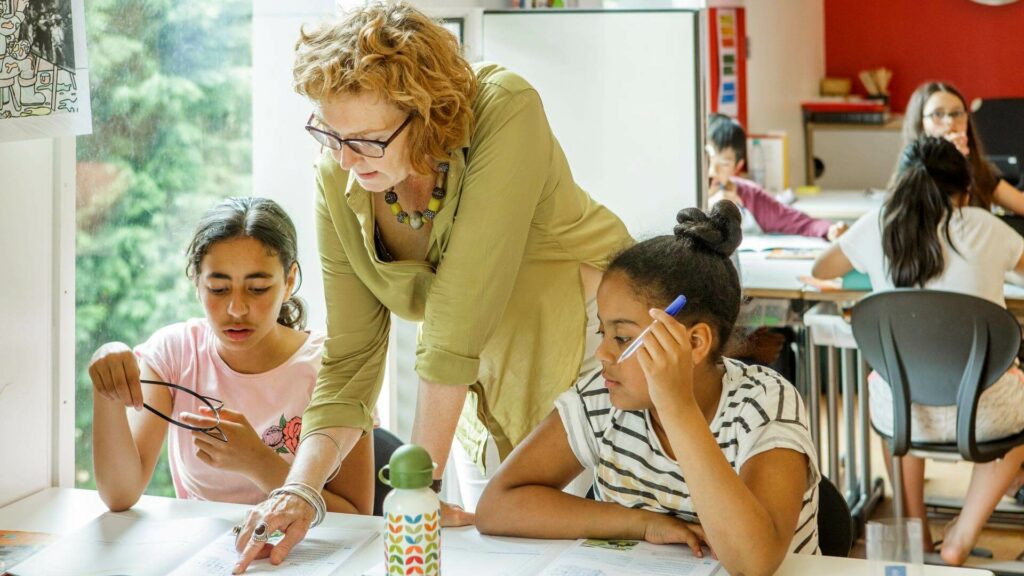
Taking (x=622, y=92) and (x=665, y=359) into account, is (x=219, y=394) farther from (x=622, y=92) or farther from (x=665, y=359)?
(x=622, y=92)

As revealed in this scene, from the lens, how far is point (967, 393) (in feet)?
9.22

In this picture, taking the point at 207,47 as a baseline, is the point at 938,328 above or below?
below

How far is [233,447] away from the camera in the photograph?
168 cm

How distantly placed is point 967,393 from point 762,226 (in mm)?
1852

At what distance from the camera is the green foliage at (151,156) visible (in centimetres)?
199

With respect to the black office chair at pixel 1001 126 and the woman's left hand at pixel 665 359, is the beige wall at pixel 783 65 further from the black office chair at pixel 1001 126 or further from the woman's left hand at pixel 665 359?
the woman's left hand at pixel 665 359

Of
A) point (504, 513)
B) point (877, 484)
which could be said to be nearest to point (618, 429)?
point (504, 513)

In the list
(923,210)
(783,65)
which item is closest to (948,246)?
(923,210)

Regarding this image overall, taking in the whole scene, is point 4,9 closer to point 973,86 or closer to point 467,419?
point 467,419

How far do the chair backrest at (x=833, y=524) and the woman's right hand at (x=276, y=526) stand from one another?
69cm

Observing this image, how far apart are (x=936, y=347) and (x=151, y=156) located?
6.15ft

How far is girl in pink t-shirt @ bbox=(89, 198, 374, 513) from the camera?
1805mm

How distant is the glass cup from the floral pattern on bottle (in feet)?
1.48

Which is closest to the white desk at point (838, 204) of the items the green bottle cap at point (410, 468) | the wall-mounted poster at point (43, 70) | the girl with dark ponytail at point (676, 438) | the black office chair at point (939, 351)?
the black office chair at point (939, 351)
